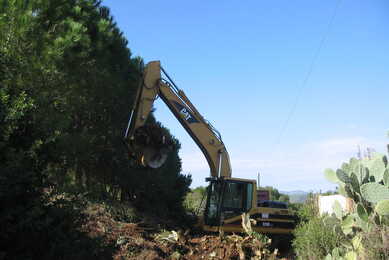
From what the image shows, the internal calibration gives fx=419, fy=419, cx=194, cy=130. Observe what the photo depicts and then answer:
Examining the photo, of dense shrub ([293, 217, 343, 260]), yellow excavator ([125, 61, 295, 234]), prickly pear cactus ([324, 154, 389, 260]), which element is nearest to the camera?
prickly pear cactus ([324, 154, 389, 260])

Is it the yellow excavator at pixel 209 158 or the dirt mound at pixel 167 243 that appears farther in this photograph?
the yellow excavator at pixel 209 158

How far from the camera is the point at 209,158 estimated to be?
1280 cm

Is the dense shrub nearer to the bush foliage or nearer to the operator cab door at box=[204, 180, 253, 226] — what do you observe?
the operator cab door at box=[204, 180, 253, 226]

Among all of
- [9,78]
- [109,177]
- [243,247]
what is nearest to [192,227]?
[109,177]

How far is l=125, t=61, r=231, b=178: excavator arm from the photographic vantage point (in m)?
12.3

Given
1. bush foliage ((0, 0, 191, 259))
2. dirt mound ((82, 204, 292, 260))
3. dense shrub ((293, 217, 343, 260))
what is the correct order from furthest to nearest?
dirt mound ((82, 204, 292, 260))
dense shrub ((293, 217, 343, 260))
bush foliage ((0, 0, 191, 259))

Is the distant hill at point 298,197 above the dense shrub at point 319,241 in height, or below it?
above

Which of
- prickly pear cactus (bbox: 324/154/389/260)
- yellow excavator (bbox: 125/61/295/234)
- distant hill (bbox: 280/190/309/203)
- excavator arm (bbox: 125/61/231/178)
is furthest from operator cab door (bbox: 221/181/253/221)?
prickly pear cactus (bbox: 324/154/389/260)

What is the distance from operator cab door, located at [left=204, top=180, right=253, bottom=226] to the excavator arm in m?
0.75

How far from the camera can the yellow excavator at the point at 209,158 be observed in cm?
1123

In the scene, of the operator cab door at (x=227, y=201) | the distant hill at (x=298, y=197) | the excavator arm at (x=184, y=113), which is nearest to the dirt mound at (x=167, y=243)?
the operator cab door at (x=227, y=201)

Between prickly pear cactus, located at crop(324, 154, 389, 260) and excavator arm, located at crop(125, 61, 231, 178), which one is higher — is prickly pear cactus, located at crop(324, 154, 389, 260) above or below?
below

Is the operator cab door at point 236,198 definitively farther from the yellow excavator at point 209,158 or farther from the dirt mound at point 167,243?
the dirt mound at point 167,243

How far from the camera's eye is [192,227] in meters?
13.4
